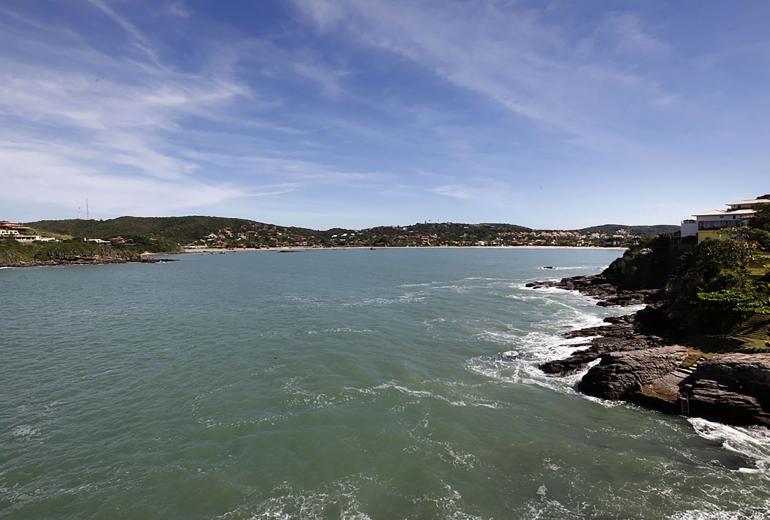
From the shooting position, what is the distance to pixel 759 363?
2134cm

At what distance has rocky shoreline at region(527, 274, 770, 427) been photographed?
21.0 meters

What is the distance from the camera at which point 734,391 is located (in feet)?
70.9

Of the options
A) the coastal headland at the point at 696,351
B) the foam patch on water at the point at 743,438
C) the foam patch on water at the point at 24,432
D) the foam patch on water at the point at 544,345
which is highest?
the coastal headland at the point at 696,351

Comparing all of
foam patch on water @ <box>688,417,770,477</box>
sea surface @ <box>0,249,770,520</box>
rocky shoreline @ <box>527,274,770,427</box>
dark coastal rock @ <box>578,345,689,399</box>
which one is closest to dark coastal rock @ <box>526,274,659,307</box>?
sea surface @ <box>0,249,770,520</box>

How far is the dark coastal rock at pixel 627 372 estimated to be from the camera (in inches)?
953

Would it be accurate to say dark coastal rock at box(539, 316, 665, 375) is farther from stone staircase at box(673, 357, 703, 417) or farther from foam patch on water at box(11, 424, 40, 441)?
foam patch on water at box(11, 424, 40, 441)

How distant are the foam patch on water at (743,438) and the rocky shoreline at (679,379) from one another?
0.68 meters

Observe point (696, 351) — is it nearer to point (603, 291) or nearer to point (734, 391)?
point (734, 391)

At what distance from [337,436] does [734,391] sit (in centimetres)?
2151

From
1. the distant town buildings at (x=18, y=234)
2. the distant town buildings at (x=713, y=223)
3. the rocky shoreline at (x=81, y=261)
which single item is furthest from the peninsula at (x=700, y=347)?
the distant town buildings at (x=18, y=234)

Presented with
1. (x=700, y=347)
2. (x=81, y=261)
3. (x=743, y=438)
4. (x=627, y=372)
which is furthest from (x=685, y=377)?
(x=81, y=261)

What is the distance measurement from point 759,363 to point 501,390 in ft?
44.6

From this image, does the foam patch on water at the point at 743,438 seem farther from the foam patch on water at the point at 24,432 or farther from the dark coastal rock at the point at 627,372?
the foam patch on water at the point at 24,432

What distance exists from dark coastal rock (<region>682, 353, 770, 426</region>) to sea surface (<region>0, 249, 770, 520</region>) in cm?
101
